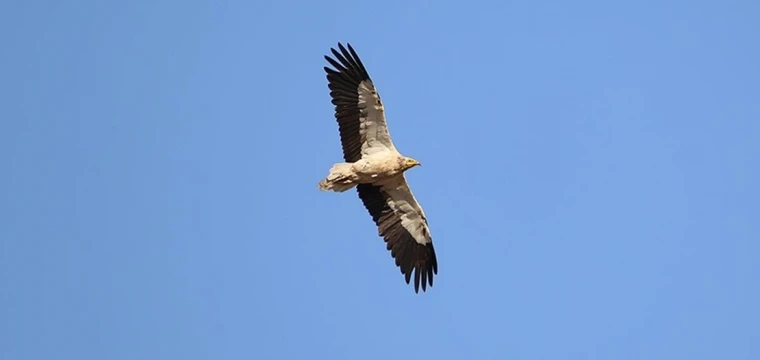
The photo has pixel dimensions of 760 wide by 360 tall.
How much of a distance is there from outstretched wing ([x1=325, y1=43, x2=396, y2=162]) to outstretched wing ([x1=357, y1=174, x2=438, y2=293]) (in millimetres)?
1054

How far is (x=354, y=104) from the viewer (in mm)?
21234

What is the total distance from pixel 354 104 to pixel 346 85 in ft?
1.21

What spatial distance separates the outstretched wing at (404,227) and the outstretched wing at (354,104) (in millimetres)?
1054

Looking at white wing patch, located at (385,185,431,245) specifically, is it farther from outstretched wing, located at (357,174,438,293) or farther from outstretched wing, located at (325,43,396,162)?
outstretched wing, located at (325,43,396,162)

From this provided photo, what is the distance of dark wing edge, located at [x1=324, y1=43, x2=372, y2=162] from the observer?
21.2 meters

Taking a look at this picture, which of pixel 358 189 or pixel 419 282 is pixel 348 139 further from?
pixel 419 282

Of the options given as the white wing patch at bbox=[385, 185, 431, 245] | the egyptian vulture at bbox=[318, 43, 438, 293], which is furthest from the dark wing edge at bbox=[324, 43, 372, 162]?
the white wing patch at bbox=[385, 185, 431, 245]

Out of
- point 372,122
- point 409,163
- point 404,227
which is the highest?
point 372,122

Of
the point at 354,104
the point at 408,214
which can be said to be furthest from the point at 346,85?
the point at 408,214

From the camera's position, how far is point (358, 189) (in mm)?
22219

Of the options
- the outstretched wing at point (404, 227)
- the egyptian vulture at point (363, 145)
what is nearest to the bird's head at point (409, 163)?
the egyptian vulture at point (363, 145)

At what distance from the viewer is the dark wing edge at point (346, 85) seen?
21.2 m

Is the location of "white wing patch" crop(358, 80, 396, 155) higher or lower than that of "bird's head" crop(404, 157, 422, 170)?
higher

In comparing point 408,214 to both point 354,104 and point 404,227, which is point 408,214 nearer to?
point 404,227
